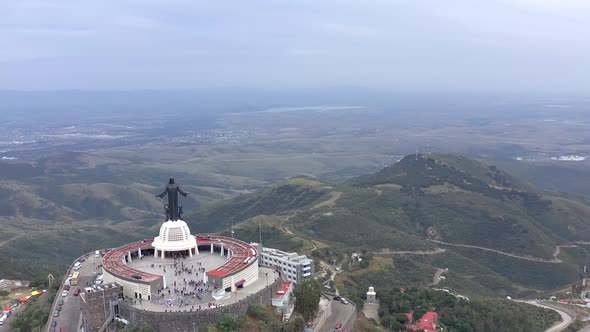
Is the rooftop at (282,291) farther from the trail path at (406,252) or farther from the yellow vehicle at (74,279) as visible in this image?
the trail path at (406,252)

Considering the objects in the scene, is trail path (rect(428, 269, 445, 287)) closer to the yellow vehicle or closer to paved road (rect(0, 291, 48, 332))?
the yellow vehicle

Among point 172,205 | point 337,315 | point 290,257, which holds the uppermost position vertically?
point 172,205

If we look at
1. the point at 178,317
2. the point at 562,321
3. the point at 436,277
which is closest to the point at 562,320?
the point at 562,321

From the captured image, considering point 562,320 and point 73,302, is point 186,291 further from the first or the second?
point 562,320

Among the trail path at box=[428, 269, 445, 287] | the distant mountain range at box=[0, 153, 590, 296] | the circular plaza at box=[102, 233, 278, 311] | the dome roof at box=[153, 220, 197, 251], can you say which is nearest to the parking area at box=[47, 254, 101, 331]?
the circular plaza at box=[102, 233, 278, 311]

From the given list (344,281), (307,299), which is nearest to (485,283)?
(344,281)

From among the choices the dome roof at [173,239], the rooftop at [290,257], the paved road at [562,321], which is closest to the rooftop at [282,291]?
the dome roof at [173,239]
